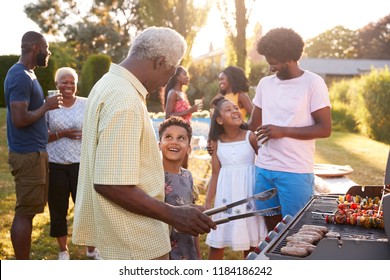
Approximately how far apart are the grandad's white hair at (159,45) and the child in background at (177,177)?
111cm

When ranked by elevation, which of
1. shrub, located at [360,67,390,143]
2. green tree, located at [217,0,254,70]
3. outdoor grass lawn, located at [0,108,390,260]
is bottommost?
outdoor grass lawn, located at [0,108,390,260]

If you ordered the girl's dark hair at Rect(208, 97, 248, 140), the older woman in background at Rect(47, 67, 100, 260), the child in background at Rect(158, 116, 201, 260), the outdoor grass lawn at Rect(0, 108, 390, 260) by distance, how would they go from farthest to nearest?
the outdoor grass lawn at Rect(0, 108, 390, 260), the older woman in background at Rect(47, 67, 100, 260), the girl's dark hair at Rect(208, 97, 248, 140), the child in background at Rect(158, 116, 201, 260)

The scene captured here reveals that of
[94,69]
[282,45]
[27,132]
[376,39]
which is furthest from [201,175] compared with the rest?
[376,39]

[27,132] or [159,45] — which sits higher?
[159,45]

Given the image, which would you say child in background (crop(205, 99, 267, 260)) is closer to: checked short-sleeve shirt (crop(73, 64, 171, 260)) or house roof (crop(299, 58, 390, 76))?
checked short-sleeve shirt (crop(73, 64, 171, 260))

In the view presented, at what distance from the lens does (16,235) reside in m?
3.71

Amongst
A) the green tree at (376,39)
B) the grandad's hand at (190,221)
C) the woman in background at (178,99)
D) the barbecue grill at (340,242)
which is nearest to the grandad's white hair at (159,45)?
the grandad's hand at (190,221)

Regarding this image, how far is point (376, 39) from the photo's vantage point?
126ft

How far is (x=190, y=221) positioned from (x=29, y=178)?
7.27 ft

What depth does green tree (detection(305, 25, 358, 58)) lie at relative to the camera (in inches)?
1973

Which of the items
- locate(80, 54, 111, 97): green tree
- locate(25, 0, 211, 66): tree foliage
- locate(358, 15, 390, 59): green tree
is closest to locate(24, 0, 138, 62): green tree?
locate(25, 0, 211, 66): tree foliage

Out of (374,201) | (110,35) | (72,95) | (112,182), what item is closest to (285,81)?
(374,201)

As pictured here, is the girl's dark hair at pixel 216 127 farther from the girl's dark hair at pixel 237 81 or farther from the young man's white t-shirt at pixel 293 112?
the girl's dark hair at pixel 237 81

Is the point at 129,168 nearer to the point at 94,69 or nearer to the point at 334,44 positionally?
the point at 94,69
